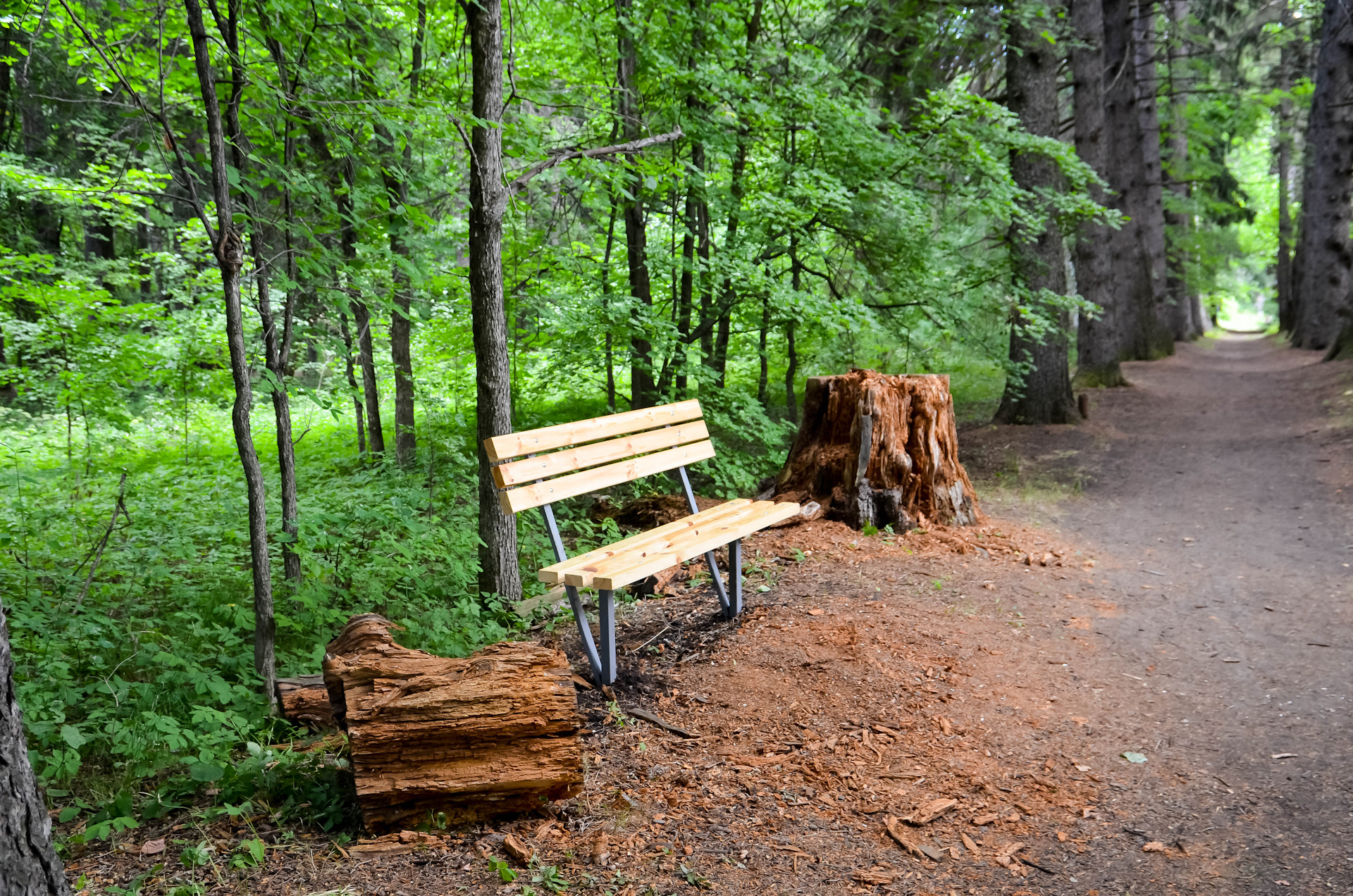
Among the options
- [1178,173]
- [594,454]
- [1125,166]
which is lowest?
[594,454]

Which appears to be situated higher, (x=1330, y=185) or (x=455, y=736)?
(x=1330, y=185)

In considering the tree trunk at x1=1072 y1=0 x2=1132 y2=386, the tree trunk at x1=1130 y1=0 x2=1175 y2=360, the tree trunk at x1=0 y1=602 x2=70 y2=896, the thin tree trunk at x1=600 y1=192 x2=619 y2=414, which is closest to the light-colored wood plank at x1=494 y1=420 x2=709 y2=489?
the tree trunk at x1=0 y1=602 x2=70 y2=896

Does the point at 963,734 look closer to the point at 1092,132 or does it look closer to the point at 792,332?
the point at 792,332

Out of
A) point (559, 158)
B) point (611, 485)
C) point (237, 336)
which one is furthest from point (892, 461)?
point (237, 336)

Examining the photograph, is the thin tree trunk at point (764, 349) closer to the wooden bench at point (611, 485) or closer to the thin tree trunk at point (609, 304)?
the thin tree trunk at point (609, 304)

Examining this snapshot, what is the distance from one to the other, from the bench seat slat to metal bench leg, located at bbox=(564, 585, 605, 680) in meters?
0.14

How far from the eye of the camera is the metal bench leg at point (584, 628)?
3.50 metres

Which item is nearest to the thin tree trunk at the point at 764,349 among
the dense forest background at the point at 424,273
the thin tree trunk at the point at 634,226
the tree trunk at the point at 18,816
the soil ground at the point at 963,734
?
the dense forest background at the point at 424,273

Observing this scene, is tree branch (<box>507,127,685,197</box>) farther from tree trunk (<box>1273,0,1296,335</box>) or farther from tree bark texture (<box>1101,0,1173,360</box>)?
tree trunk (<box>1273,0,1296,335</box>)

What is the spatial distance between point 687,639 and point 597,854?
1941mm

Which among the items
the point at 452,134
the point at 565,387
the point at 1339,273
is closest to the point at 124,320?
the point at 565,387

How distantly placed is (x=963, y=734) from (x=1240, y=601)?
289cm

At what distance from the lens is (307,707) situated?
3.60 metres

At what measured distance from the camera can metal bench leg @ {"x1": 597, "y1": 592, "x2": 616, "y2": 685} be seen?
3.53 m
